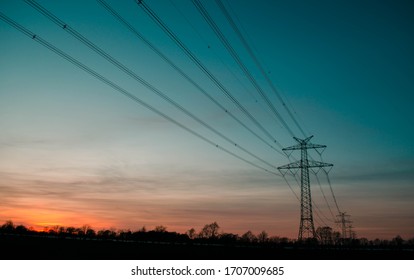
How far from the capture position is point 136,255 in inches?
1006

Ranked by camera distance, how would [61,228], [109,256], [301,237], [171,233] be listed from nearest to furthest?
1. [109,256]
2. [301,237]
3. [61,228]
4. [171,233]

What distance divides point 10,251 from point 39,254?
1763mm

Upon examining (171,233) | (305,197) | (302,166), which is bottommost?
(171,233)

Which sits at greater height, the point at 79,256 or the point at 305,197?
the point at 305,197

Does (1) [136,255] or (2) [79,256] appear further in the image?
(1) [136,255]

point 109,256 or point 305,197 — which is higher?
point 305,197

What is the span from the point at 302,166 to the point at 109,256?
26532mm
